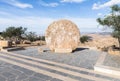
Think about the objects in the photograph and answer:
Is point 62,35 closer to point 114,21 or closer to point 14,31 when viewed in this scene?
point 114,21

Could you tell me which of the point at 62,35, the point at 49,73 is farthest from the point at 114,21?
the point at 49,73

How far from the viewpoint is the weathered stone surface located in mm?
13938

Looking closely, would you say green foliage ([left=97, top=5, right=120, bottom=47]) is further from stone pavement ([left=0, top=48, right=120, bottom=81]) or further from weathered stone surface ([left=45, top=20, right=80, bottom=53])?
stone pavement ([left=0, top=48, right=120, bottom=81])

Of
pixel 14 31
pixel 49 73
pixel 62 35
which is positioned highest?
pixel 14 31

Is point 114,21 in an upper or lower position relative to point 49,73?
upper

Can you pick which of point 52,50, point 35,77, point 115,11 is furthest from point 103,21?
point 35,77

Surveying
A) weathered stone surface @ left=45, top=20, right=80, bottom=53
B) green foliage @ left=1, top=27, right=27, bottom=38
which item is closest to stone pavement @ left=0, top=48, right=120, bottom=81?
weathered stone surface @ left=45, top=20, right=80, bottom=53

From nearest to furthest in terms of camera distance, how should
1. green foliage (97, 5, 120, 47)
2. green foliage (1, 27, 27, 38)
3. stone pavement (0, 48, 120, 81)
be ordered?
stone pavement (0, 48, 120, 81)
green foliage (97, 5, 120, 47)
green foliage (1, 27, 27, 38)

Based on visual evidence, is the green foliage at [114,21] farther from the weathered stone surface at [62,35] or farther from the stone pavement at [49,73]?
the stone pavement at [49,73]

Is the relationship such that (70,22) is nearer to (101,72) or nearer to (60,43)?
(60,43)

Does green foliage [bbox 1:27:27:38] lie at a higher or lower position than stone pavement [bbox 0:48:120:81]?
higher

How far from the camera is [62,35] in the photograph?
Result: 13961mm

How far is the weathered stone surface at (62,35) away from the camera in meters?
13.9

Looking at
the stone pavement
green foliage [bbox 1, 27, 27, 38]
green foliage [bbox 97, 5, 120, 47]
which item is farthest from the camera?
green foliage [bbox 1, 27, 27, 38]
